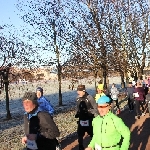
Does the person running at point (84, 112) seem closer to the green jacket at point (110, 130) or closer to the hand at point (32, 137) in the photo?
the hand at point (32, 137)

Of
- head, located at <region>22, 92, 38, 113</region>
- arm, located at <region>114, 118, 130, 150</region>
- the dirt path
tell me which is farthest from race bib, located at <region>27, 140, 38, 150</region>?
the dirt path

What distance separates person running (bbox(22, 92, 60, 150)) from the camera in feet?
15.8

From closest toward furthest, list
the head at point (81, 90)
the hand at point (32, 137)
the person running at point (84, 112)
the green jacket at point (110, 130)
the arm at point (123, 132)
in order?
the arm at point (123, 132)
the green jacket at point (110, 130)
the hand at point (32, 137)
the head at point (81, 90)
the person running at point (84, 112)

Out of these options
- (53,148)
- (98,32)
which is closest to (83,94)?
(53,148)

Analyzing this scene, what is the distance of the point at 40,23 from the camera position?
3303cm

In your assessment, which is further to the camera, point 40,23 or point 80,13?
point 40,23

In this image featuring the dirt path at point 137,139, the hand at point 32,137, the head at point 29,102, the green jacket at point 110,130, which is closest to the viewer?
the green jacket at point 110,130

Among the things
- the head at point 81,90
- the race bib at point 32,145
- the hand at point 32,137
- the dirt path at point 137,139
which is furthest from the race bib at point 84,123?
the hand at point 32,137

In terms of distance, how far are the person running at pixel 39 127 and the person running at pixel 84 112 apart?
3.39 meters

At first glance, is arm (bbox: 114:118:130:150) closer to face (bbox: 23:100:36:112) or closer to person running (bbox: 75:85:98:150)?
face (bbox: 23:100:36:112)

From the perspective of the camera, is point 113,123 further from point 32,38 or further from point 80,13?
point 32,38

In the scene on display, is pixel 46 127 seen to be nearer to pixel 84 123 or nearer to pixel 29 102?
pixel 29 102

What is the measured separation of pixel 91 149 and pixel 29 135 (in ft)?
3.11

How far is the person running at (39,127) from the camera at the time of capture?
15.8ft
